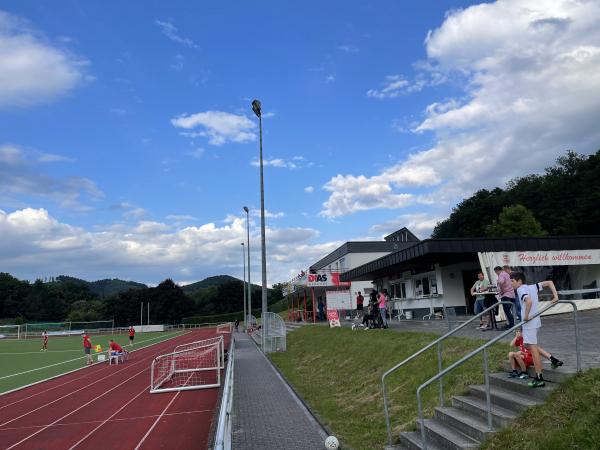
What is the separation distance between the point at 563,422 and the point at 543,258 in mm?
16275

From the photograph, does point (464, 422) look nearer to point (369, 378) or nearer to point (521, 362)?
point (521, 362)

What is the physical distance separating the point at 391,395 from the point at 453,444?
4.05m

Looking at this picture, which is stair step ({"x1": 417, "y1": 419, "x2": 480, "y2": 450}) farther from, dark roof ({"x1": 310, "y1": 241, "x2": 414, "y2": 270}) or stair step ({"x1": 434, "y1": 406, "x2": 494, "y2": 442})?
dark roof ({"x1": 310, "y1": 241, "x2": 414, "y2": 270})

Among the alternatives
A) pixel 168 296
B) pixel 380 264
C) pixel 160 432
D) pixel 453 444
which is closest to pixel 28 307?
pixel 168 296

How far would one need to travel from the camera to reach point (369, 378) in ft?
40.7

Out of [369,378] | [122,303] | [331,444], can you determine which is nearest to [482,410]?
[331,444]

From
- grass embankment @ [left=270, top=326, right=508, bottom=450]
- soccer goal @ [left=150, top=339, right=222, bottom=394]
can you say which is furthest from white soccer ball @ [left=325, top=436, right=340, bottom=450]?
soccer goal @ [left=150, top=339, right=222, bottom=394]

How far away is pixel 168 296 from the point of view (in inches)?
4176

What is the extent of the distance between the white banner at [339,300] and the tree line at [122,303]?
243 ft

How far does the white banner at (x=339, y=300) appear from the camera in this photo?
97.2ft

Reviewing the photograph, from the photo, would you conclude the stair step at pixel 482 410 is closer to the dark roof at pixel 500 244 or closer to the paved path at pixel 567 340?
the paved path at pixel 567 340

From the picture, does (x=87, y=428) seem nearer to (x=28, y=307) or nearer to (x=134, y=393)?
(x=134, y=393)

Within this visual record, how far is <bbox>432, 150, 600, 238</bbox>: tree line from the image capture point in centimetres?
5575

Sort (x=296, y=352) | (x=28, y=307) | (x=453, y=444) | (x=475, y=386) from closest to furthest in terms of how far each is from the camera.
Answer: (x=453, y=444), (x=475, y=386), (x=296, y=352), (x=28, y=307)
